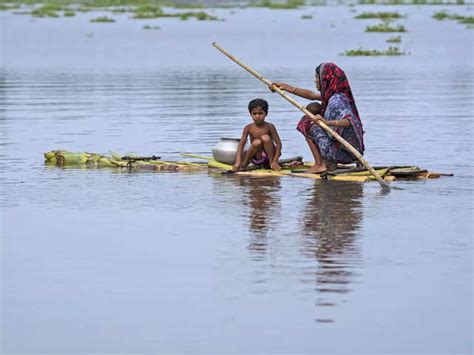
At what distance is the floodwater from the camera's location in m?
7.12

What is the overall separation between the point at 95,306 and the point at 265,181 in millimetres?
4643

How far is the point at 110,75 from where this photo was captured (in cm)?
2944

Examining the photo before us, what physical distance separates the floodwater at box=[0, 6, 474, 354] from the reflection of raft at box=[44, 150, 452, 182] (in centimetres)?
20

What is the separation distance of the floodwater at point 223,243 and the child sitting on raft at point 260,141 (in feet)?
1.10

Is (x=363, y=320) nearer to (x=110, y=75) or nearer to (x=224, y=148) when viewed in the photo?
(x=224, y=148)

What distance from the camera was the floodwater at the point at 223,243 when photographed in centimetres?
712

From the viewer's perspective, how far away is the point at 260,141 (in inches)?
485

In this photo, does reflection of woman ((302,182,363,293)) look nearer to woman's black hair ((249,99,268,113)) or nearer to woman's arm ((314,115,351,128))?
woman's arm ((314,115,351,128))

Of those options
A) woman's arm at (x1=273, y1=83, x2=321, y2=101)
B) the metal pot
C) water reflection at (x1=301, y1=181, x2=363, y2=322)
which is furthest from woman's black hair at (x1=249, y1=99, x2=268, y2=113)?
water reflection at (x1=301, y1=181, x2=363, y2=322)

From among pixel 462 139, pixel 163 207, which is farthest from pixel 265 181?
pixel 462 139

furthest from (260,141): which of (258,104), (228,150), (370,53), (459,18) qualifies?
(459,18)

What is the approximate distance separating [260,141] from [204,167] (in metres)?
0.84

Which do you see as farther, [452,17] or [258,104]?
[452,17]

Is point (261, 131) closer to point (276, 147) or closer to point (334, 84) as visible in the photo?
point (276, 147)
